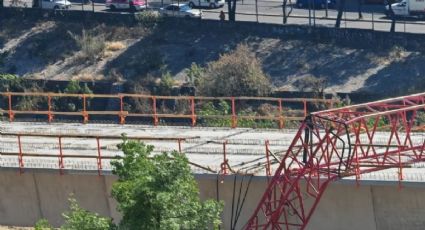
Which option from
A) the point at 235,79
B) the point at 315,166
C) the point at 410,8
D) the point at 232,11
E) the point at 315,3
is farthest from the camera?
the point at 315,3

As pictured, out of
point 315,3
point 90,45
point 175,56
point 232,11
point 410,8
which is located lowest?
point 175,56

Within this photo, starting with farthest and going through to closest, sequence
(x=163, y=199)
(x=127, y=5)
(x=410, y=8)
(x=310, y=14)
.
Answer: (x=127, y=5)
(x=310, y=14)
(x=410, y=8)
(x=163, y=199)

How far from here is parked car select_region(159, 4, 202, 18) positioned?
63000mm

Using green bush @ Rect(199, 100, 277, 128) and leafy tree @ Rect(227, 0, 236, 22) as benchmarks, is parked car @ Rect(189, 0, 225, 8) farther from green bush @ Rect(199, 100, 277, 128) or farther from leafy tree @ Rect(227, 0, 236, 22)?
green bush @ Rect(199, 100, 277, 128)

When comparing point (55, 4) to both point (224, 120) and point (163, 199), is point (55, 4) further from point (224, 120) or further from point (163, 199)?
point (163, 199)

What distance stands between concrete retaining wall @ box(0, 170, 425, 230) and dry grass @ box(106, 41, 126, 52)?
86.6ft

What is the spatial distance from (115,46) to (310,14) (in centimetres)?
901

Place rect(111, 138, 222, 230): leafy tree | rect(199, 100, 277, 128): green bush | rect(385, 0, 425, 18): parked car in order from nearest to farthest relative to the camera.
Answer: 1. rect(111, 138, 222, 230): leafy tree
2. rect(199, 100, 277, 128): green bush
3. rect(385, 0, 425, 18): parked car

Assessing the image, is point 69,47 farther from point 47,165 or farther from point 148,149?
point 148,149

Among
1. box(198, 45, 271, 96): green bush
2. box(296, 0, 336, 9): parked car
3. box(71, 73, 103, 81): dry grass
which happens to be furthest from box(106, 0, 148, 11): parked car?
box(198, 45, 271, 96): green bush

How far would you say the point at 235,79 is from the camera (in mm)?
53312

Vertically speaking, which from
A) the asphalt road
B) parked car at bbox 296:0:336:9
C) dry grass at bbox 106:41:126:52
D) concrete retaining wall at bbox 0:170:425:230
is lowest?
concrete retaining wall at bbox 0:170:425:230

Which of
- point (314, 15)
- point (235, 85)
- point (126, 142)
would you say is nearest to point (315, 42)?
point (314, 15)

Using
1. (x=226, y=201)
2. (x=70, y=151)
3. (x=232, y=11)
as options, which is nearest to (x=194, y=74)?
(x=232, y=11)
